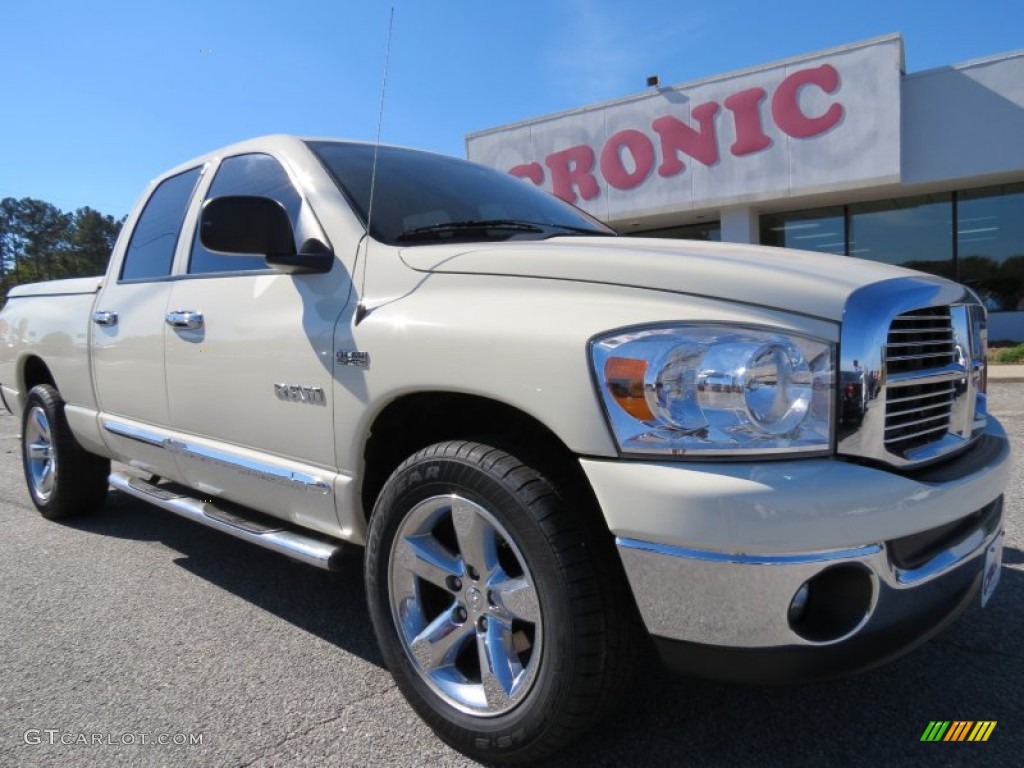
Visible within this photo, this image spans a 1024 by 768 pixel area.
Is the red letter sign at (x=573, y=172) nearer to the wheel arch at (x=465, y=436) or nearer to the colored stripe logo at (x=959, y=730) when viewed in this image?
the wheel arch at (x=465, y=436)

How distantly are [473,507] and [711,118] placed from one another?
13.9m

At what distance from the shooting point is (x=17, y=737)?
2199 mm

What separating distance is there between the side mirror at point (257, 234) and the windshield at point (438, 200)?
0.22 meters

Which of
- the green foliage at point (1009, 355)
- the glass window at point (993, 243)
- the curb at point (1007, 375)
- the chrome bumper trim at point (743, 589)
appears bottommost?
the curb at point (1007, 375)

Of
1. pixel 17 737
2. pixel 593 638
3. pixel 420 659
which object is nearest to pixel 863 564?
pixel 593 638

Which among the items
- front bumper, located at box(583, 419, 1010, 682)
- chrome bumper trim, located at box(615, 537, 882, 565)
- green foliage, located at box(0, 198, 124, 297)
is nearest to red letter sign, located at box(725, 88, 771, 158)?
front bumper, located at box(583, 419, 1010, 682)

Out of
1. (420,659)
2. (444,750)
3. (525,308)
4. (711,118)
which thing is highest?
(711,118)

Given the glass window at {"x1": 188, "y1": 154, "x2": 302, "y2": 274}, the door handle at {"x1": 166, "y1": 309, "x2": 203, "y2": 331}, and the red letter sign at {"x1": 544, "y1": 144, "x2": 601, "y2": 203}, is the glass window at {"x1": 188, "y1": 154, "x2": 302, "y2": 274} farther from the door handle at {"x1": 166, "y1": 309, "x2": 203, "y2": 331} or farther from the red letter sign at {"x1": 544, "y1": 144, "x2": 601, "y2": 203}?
the red letter sign at {"x1": 544, "y1": 144, "x2": 601, "y2": 203}

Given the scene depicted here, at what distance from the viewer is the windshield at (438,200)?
8.49 ft

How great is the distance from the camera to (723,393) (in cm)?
161

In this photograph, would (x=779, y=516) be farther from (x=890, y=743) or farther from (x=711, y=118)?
(x=711, y=118)

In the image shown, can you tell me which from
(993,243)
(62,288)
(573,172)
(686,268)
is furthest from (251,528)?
(993,243)

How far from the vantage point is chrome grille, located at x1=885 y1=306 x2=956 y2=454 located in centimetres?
173

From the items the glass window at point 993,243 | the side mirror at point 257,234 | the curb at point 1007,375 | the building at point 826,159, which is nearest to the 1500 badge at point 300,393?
the side mirror at point 257,234
